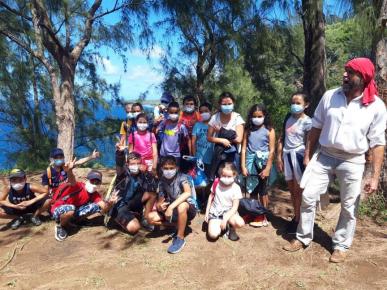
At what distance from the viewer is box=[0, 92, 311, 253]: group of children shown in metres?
3.98

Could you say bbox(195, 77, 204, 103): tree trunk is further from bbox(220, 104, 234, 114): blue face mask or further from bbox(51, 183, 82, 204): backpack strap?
bbox(51, 183, 82, 204): backpack strap

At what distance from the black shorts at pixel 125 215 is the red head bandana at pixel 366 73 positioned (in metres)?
2.64

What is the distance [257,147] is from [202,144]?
0.72m

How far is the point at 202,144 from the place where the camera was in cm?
461

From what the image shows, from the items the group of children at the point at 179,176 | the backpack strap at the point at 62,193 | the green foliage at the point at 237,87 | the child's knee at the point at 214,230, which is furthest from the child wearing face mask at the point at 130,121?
the green foliage at the point at 237,87

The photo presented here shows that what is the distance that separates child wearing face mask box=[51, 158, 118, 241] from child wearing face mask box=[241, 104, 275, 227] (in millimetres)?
1529

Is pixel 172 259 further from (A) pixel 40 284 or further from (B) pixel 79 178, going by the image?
(B) pixel 79 178

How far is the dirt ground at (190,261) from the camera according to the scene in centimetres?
331

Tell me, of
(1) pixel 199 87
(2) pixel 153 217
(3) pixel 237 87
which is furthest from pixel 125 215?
(3) pixel 237 87

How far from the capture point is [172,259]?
3.70 meters

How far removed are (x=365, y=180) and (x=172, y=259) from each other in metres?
2.55

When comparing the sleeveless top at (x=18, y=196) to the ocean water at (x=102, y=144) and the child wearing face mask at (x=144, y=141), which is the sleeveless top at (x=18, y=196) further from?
the ocean water at (x=102, y=144)

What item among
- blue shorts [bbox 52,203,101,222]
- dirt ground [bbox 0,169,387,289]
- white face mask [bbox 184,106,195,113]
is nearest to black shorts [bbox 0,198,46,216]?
dirt ground [bbox 0,169,387,289]

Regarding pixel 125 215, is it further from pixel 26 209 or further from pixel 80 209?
pixel 26 209
